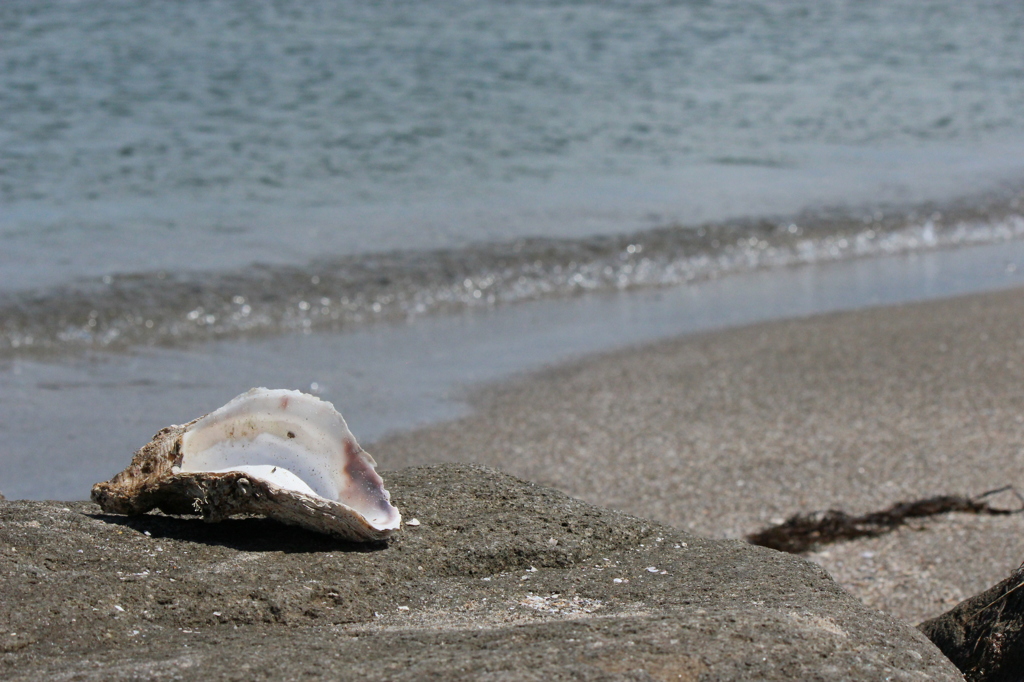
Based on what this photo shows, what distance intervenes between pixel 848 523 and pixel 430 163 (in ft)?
22.2

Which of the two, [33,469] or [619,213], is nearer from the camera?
[33,469]

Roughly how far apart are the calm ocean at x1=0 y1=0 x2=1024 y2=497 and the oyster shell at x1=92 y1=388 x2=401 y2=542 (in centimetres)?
229

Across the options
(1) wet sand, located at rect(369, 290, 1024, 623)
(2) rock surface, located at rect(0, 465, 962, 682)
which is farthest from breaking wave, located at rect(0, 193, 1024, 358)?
(2) rock surface, located at rect(0, 465, 962, 682)

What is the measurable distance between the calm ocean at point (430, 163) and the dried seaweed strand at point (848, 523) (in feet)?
8.68

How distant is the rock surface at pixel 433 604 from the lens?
1495 mm

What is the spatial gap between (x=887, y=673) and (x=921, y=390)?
377cm

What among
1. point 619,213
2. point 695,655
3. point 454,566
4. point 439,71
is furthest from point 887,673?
point 439,71

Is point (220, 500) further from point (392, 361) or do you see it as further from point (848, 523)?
point (392, 361)

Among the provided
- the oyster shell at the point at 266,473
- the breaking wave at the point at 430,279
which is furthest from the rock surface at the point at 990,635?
the breaking wave at the point at 430,279

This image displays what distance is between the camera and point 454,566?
192 cm

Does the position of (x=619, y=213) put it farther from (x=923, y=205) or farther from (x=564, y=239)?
(x=923, y=205)

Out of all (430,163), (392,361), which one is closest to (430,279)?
(392,361)

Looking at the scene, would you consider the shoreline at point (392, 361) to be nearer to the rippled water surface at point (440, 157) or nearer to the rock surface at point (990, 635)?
the rippled water surface at point (440, 157)

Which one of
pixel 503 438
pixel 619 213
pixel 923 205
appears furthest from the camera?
pixel 923 205
